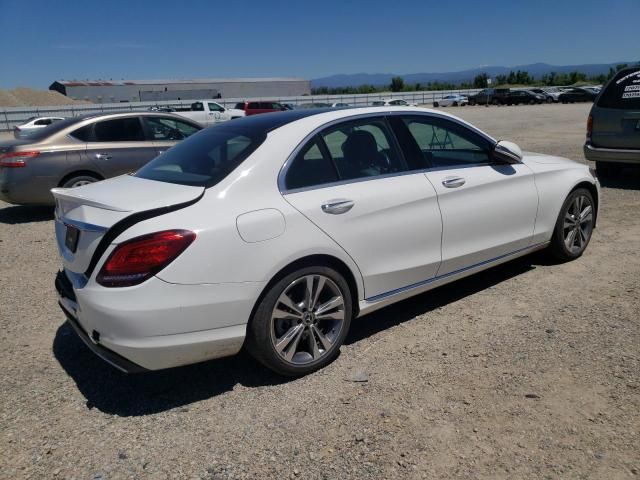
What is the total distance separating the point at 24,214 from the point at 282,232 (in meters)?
7.49

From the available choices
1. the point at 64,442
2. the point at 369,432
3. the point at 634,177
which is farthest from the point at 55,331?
the point at 634,177

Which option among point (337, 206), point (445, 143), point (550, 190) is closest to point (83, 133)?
point (445, 143)

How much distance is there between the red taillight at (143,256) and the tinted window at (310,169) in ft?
2.67

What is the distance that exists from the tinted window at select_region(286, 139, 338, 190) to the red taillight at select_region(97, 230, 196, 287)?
812mm

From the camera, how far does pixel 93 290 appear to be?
297 centimetres

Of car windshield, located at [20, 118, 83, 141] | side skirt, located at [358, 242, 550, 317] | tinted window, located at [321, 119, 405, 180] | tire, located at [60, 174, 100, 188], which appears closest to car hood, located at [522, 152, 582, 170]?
side skirt, located at [358, 242, 550, 317]

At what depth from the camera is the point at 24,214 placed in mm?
9031

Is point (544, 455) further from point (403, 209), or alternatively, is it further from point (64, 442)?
point (64, 442)

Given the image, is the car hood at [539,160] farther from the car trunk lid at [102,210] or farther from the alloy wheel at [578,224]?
the car trunk lid at [102,210]

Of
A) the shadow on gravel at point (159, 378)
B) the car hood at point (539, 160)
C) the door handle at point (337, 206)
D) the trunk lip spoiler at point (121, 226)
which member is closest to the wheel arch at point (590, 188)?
the car hood at point (539, 160)

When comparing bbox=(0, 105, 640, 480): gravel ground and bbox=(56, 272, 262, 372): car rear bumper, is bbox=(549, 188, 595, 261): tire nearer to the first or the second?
bbox=(0, 105, 640, 480): gravel ground

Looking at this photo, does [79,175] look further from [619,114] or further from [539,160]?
[619,114]

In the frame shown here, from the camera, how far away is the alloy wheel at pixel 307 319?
10.8 feet

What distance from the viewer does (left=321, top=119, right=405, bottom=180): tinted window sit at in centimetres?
370
